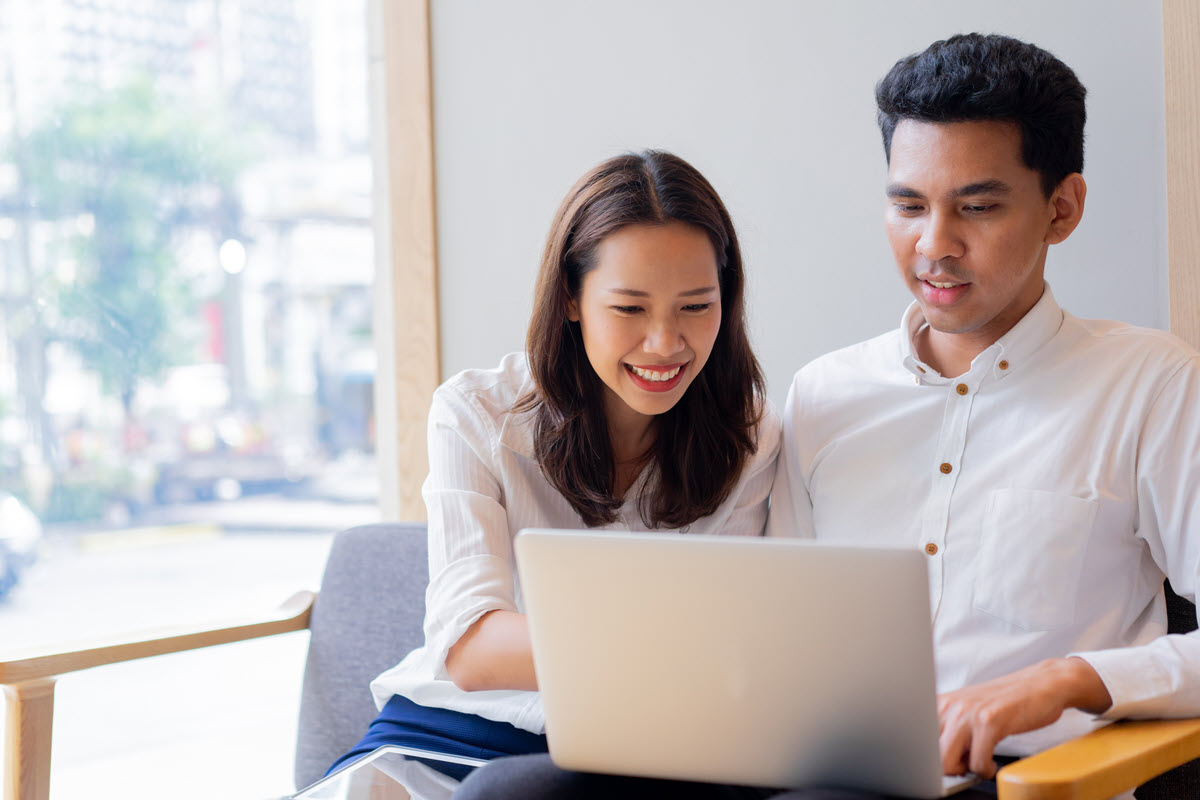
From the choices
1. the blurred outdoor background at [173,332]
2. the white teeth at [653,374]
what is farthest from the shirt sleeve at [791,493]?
the blurred outdoor background at [173,332]

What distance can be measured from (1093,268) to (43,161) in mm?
2257

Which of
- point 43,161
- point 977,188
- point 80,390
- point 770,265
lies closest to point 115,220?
point 43,161

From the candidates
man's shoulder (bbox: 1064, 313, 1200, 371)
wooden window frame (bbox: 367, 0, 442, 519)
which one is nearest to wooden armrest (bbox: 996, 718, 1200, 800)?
man's shoulder (bbox: 1064, 313, 1200, 371)

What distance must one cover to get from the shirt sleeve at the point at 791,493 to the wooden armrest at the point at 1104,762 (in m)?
0.53

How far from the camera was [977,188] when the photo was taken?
129 cm

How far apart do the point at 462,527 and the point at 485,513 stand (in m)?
0.04

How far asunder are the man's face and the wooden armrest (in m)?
0.52

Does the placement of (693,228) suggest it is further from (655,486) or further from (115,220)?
(115,220)

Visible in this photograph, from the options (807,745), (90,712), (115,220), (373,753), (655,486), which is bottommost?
(90,712)

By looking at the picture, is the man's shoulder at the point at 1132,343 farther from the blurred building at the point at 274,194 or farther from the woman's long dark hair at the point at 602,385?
the blurred building at the point at 274,194

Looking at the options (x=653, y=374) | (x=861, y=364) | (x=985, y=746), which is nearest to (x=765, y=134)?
(x=861, y=364)

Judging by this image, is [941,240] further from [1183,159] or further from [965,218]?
[1183,159]

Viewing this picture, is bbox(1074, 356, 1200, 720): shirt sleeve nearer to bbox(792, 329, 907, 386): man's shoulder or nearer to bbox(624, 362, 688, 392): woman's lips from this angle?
bbox(792, 329, 907, 386): man's shoulder

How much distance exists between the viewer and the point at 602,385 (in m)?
1.55
